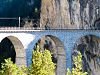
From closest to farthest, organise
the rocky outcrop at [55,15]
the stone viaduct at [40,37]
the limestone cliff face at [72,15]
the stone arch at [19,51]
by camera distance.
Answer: the stone viaduct at [40,37], the stone arch at [19,51], the limestone cliff face at [72,15], the rocky outcrop at [55,15]

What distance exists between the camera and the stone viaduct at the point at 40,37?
51.1 m

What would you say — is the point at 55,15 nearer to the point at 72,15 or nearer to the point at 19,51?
the point at 72,15

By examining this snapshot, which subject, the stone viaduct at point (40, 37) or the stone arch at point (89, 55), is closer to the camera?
the stone viaduct at point (40, 37)

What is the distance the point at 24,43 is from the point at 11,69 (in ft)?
70.6

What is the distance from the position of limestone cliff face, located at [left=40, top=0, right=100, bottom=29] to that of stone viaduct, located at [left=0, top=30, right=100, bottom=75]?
762cm

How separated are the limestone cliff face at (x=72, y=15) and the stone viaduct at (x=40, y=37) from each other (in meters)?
7.62

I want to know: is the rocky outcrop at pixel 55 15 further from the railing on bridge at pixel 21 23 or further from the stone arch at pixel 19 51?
the stone arch at pixel 19 51

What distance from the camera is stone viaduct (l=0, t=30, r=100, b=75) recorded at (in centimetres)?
5112

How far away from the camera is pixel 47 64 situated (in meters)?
30.0

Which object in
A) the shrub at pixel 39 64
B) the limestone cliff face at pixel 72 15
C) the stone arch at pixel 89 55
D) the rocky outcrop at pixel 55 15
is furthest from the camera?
the rocky outcrop at pixel 55 15

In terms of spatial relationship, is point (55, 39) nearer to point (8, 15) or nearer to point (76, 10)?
point (76, 10)

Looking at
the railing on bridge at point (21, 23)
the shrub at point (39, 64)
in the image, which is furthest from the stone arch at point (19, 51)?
the shrub at point (39, 64)

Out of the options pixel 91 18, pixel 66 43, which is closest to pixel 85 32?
pixel 66 43

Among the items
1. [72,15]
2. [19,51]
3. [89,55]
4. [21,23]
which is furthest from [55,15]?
[19,51]
